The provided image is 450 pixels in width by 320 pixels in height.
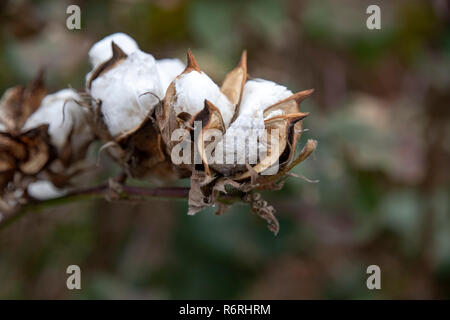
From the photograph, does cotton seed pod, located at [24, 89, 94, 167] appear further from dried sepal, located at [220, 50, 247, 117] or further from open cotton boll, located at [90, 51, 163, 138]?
dried sepal, located at [220, 50, 247, 117]

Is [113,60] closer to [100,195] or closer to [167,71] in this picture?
[167,71]

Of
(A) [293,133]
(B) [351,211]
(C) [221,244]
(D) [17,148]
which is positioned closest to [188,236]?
(C) [221,244]

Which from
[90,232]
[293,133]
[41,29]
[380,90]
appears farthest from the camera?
[380,90]

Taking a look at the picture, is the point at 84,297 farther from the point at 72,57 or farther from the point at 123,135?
the point at 123,135

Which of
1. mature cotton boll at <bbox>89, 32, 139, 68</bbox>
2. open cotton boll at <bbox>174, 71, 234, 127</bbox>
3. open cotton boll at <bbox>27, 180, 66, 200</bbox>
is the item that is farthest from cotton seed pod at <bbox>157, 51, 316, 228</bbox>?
open cotton boll at <bbox>27, 180, 66, 200</bbox>

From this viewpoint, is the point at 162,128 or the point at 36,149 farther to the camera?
the point at 36,149

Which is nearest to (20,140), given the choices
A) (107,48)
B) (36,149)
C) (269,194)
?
(36,149)

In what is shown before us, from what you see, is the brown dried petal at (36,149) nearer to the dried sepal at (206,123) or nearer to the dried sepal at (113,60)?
the dried sepal at (113,60)
